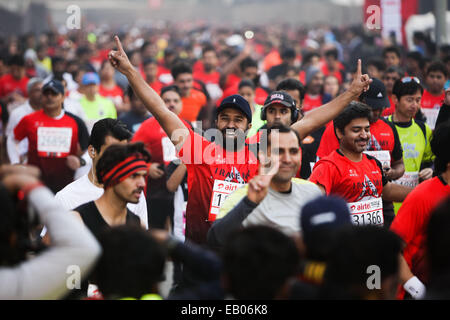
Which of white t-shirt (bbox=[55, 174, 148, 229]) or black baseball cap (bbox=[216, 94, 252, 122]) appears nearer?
white t-shirt (bbox=[55, 174, 148, 229])

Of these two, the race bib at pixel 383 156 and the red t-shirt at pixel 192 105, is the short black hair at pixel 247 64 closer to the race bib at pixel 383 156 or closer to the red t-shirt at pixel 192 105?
the red t-shirt at pixel 192 105

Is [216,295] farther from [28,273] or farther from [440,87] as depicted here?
[440,87]

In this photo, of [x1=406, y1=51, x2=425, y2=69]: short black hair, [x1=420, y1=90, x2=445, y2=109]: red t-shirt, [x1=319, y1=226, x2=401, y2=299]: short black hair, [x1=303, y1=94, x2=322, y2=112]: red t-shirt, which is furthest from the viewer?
[x1=406, y1=51, x2=425, y2=69]: short black hair

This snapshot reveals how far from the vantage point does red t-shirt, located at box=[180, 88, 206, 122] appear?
10078mm

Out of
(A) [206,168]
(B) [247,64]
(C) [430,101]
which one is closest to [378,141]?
(A) [206,168]

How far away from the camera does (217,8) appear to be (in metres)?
62.5

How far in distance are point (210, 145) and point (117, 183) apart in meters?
1.26

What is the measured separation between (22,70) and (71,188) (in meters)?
9.21

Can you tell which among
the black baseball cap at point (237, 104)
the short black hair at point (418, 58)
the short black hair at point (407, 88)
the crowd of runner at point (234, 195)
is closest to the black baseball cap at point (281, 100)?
the crowd of runner at point (234, 195)

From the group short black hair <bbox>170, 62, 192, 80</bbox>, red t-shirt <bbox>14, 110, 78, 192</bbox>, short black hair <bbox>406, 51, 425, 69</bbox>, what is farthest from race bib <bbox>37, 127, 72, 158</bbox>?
short black hair <bbox>406, 51, 425, 69</bbox>

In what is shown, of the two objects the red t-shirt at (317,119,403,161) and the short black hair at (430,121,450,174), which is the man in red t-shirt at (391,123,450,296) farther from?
the red t-shirt at (317,119,403,161)

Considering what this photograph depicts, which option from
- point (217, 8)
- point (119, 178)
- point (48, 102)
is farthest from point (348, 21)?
point (119, 178)

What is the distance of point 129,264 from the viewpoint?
285 centimetres

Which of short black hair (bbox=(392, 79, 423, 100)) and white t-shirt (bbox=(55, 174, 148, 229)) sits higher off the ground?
short black hair (bbox=(392, 79, 423, 100))
